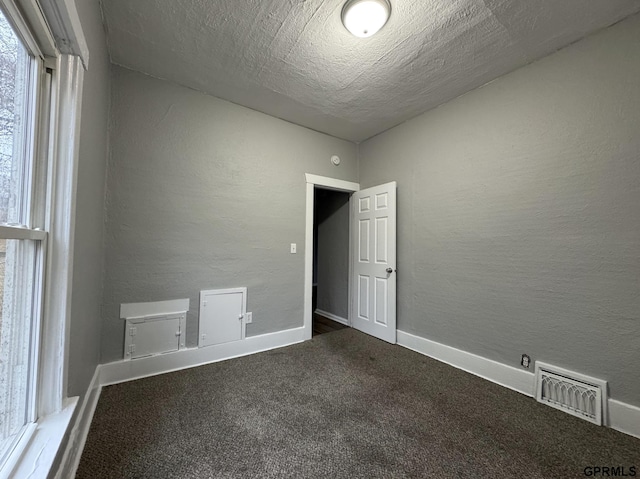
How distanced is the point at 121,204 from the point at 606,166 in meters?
3.62

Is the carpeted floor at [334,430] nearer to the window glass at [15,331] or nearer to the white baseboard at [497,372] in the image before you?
the white baseboard at [497,372]

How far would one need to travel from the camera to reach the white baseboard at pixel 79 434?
1.13 meters

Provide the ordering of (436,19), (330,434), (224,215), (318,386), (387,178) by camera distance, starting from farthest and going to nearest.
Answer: (387,178) < (224,215) < (318,386) < (436,19) < (330,434)

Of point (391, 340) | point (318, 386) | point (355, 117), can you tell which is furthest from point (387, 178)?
point (318, 386)

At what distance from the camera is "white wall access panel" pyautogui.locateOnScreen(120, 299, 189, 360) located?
2170 millimetres

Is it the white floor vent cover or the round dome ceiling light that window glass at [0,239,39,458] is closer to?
the round dome ceiling light

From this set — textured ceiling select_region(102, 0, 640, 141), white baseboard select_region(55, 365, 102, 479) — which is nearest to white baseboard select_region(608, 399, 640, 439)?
textured ceiling select_region(102, 0, 640, 141)

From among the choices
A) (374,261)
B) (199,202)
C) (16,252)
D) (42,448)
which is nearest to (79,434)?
(42,448)

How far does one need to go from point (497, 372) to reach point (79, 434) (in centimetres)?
291

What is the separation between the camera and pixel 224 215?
104 inches

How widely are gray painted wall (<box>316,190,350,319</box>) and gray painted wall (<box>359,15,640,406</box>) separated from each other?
1142mm

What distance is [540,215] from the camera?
6.65 feet

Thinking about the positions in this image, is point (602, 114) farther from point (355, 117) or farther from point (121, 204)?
point (121, 204)

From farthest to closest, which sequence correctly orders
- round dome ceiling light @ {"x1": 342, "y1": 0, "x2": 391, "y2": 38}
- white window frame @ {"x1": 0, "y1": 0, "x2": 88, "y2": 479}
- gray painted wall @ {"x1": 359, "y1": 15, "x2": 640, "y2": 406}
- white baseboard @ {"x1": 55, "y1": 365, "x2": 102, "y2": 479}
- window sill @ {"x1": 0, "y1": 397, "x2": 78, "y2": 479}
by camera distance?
gray painted wall @ {"x1": 359, "y1": 15, "x2": 640, "y2": 406}
round dome ceiling light @ {"x1": 342, "y1": 0, "x2": 391, "y2": 38}
white baseboard @ {"x1": 55, "y1": 365, "x2": 102, "y2": 479}
white window frame @ {"x1": 0, "y1": 0, "x2": 88, "y2": 479}
window sill @ {"x1": 0, "y1": 397, "x2": 78, "y2": 479}
